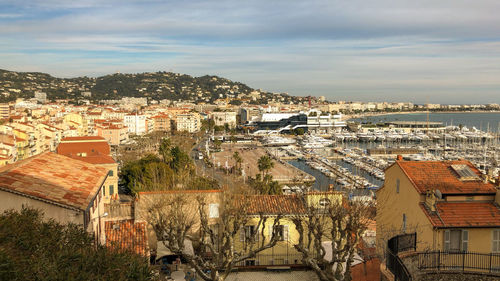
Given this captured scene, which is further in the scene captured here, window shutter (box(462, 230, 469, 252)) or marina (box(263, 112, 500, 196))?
marina (box(263, 112, 500, 196))

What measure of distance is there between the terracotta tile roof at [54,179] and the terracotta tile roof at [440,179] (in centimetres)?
723

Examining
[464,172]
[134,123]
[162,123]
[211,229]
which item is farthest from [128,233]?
[162,123]

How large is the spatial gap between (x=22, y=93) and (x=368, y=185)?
148106 millimetres

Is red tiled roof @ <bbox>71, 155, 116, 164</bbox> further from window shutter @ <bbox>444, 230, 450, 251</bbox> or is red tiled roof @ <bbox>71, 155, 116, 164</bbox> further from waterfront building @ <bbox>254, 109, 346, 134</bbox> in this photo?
waterfront building @ <bbox>254, 109, 346, 134</bbox>

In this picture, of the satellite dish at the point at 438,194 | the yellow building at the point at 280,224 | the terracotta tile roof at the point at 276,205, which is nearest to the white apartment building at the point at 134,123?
the terracotta tile roof at the point at 276,205

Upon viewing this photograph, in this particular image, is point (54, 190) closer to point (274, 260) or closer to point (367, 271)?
point (274, 260)

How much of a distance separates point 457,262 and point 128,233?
24.6ft

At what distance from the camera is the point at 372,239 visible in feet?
48.3

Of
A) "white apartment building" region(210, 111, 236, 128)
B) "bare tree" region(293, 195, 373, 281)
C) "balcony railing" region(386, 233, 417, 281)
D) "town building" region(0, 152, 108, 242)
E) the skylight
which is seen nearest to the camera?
"balcony railing" region(386, 233, 417, 281)

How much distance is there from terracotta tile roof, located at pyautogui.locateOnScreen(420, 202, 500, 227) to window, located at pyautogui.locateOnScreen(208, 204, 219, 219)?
6179 millimetres

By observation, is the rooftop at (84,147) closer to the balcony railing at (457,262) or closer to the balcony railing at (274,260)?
the balcony railing at (274,260)

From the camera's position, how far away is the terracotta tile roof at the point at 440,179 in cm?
940

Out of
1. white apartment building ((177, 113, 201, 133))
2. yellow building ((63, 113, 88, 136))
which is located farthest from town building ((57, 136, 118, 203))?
white apartment building ((177, 113, 201, 133))

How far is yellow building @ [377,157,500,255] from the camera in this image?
868 centimetres
